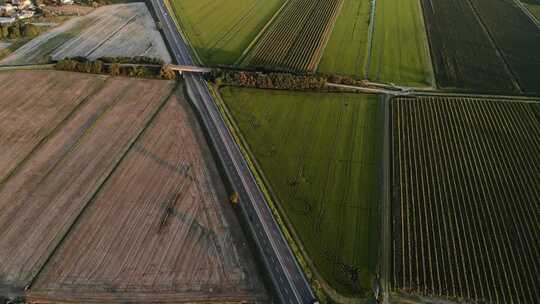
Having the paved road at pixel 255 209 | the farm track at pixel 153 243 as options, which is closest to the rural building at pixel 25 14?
the paved road at pixel 255 209

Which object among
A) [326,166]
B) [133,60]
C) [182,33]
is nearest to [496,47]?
[326,166]

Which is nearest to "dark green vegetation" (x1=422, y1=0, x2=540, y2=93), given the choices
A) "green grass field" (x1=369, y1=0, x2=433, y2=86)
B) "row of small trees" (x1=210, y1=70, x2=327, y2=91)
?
"green grass field" (x1=369, y1=0, x2=433, y2=86)

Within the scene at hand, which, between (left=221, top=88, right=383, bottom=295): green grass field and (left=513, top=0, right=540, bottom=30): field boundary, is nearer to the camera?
(left=221, top=88, right=383, bottom=295): green grass field

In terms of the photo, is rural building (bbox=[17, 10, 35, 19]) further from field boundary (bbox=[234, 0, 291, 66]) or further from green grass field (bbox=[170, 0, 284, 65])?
field boundary (bbox=[234, 0, 291, 66])

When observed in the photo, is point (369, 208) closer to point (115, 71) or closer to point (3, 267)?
point (3, 267)

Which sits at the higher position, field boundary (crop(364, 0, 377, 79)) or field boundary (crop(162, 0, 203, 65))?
field boundary (crop(162, 0, 203, 65))

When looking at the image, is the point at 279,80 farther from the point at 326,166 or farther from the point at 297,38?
the point at 326,166

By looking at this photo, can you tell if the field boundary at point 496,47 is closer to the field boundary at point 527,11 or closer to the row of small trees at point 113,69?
the field boundary at point 527,11
